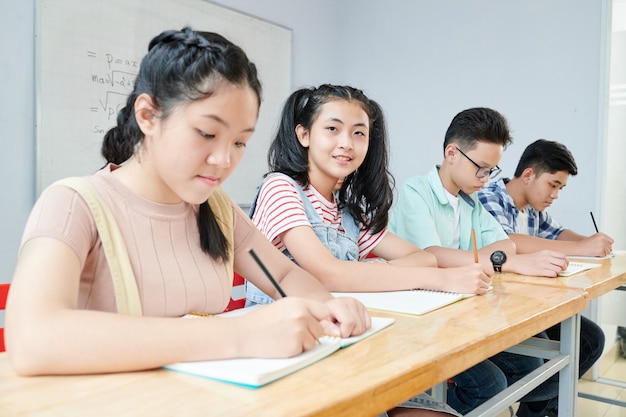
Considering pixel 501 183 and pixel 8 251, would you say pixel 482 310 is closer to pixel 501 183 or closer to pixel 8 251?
pixel 501 183

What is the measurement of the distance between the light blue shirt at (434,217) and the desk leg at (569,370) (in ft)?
1.75

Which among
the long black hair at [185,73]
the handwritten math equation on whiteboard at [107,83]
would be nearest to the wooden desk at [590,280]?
the long black hair at [185,73]

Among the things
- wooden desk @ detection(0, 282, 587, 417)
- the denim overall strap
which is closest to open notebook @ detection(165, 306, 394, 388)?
wooden desk @ detection(0, 282, 587, 417)

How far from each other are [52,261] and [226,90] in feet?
1.10

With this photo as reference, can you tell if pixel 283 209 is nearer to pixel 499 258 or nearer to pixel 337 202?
pixel 337 202

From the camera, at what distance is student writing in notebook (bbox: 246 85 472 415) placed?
4.24 feet

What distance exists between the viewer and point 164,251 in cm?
89

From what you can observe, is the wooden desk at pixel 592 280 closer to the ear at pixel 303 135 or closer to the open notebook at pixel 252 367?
the ear at pixel 303 135

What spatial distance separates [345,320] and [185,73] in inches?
16.9

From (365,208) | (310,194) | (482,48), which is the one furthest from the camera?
(482,48)

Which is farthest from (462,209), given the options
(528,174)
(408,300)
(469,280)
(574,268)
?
(408,300)

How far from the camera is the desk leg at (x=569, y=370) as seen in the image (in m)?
1.44

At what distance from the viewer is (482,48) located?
3395mm

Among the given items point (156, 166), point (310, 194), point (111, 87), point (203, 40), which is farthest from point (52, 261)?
point (111, 87)
